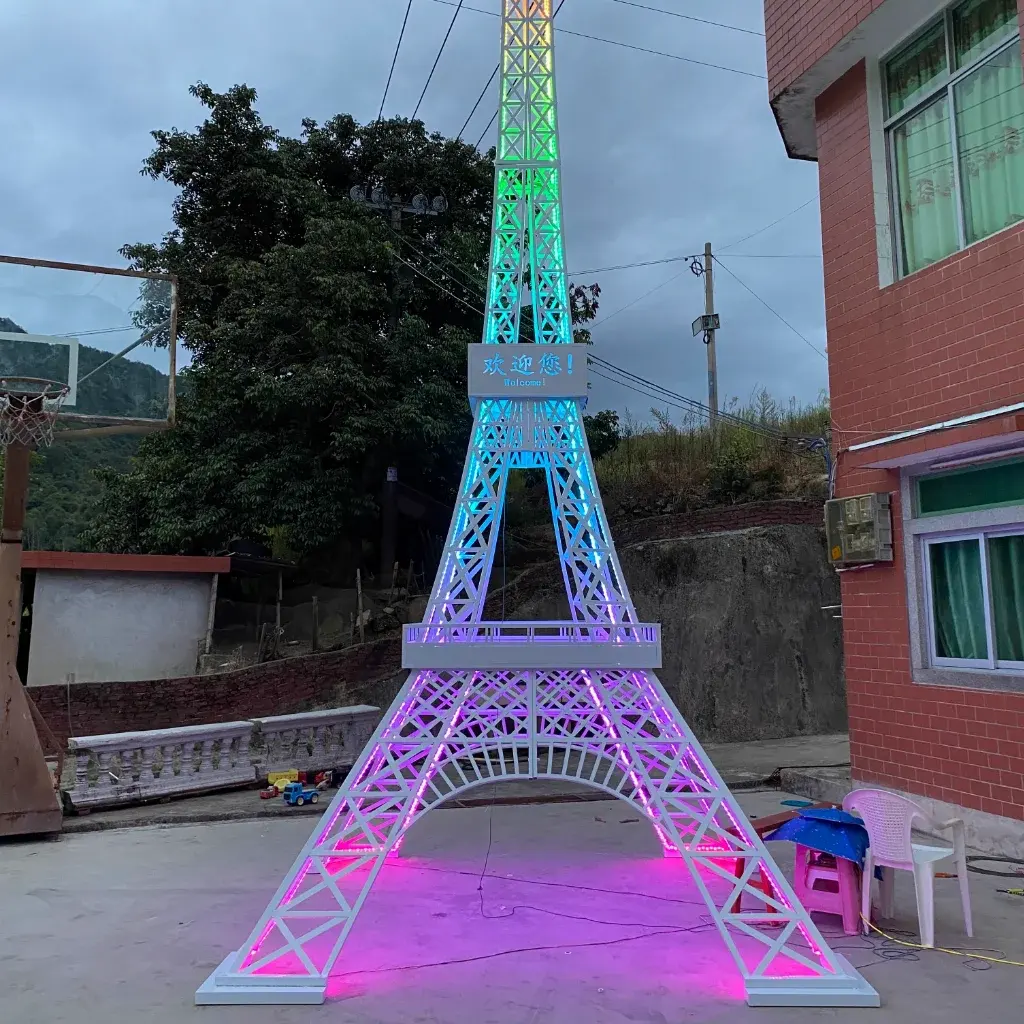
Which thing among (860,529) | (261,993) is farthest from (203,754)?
(860,529)

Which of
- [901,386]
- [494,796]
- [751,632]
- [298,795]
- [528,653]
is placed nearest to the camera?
[528,653]

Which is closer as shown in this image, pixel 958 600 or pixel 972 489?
pixel 972 489

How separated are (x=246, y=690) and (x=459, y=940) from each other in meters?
8.64

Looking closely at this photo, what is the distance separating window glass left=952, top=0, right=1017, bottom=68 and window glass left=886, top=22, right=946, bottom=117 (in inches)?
5.5

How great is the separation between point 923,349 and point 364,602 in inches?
451

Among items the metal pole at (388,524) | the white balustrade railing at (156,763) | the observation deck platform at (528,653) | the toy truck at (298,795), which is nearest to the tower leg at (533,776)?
the observation deck platform at (528,653)

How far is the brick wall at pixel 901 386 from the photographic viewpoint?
6.52 meters

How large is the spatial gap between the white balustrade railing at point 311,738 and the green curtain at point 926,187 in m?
8.63

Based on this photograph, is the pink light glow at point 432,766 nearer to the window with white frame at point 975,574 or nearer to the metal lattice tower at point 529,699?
the metal lattice tower at point 529,699

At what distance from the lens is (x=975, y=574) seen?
697cm

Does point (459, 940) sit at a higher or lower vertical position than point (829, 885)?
lower

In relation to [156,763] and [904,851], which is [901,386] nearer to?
[904,851]

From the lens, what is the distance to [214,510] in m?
14.9

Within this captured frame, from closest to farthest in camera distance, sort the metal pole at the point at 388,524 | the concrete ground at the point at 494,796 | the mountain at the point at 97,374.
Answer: the mountain at the point at 97,374
the concrete ground at the point at 494,796
the metal pole at the point at 388,524
